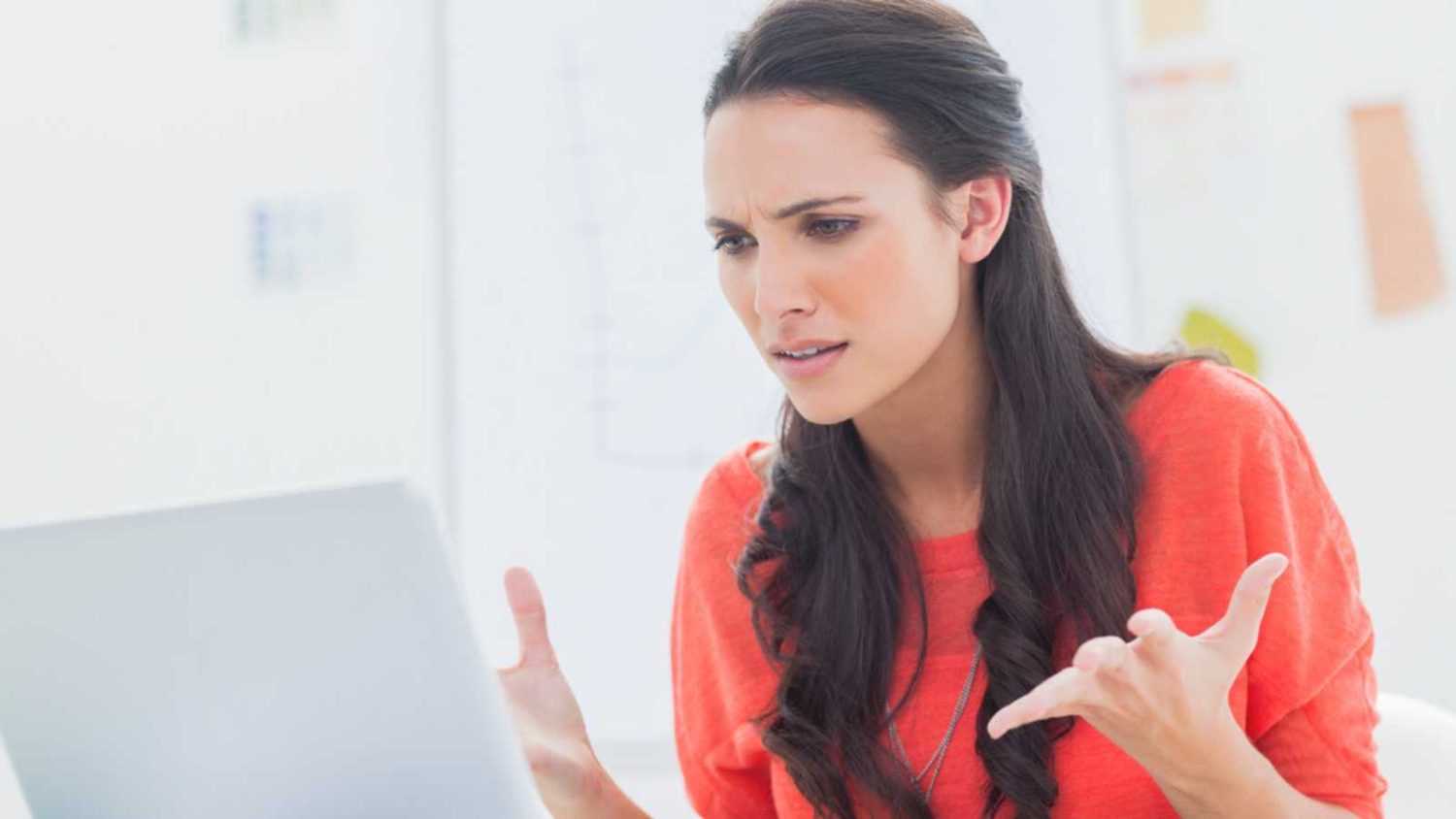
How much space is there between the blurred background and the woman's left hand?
4.25ft

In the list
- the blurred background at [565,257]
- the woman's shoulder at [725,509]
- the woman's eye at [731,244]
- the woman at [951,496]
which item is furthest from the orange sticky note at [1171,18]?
the woman's eye at [731,244]

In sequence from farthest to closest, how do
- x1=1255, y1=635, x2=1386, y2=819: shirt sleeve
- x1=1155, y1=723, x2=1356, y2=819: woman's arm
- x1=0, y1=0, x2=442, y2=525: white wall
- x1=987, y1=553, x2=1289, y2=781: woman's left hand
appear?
x1=0, y1=0, x2=442, y2=525: white wall < x1=1255, y1=635, x2=1386, y2=819: shirt sleeve < x1=1155, y1=723, x2=1356, y2=819: woman's arm < x1=987, y1=553, x2=1289, y2=781: woman's left hand

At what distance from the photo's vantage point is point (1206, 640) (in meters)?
1.06

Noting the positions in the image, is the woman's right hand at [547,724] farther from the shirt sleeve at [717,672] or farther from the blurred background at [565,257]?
the blurred background at [565,257]

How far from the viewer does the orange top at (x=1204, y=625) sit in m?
1.32

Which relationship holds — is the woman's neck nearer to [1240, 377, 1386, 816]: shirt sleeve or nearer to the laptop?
[1240, 377, 1386, 816]: shirt sleeve

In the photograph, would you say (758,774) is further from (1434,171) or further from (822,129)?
(1434,171)

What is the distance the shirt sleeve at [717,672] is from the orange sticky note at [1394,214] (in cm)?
124

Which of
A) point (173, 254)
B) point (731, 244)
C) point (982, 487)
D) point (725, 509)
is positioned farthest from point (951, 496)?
point (173, 254)

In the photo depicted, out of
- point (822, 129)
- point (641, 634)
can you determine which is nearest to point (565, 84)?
point (641, 634)

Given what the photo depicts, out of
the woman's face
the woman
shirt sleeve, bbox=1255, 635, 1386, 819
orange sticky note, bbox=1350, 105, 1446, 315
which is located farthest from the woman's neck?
orange sticky note, bbox=1350, 105, 1446, 315

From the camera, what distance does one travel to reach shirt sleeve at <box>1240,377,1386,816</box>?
1.29 metres

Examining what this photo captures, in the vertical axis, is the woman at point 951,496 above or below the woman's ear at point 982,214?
below

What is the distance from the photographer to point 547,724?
1363 millimetres
